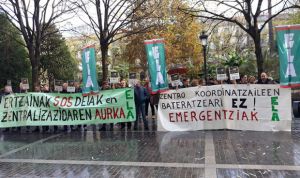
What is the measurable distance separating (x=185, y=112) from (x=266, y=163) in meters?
4.43

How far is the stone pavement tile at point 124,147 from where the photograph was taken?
8.10 meters

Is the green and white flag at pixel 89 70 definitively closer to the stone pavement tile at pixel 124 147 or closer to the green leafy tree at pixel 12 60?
the stone pavement tile at pixel 124 147

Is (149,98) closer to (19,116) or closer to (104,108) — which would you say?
(104,108)

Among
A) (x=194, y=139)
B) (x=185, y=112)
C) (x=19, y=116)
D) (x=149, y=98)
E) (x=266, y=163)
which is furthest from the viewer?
(x=149, y=98)

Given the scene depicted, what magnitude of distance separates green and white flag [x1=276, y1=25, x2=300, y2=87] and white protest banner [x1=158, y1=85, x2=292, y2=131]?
0.39 metres

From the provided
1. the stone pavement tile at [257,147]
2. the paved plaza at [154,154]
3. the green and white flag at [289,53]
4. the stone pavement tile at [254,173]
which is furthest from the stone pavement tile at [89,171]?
the green and white flag at [289,53]

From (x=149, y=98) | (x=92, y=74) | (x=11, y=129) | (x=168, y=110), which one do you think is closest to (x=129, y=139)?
(x=168, y=110)

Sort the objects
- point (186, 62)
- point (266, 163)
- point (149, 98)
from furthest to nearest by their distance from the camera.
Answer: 1. point (186, 62)
2. point (149, 98)
3. point (266, 163)

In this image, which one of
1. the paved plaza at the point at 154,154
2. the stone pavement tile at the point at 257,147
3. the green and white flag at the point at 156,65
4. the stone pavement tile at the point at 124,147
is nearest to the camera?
the paved plaza at the point at 154,154

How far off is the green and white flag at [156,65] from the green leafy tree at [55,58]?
2148cm

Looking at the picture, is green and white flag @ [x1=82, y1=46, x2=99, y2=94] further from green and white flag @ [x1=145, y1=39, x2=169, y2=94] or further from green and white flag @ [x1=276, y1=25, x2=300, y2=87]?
green and white flag @ [x1=276, y1=25, x2=300, y2=87]

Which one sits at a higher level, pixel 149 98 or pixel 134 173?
pixel 149 98

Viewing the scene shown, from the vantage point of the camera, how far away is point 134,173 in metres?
6.79

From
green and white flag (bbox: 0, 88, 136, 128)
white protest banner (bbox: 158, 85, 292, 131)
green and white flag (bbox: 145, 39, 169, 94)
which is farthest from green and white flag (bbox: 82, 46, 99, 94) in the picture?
white protest banner (bbox: 158, 85, 292, 131)
